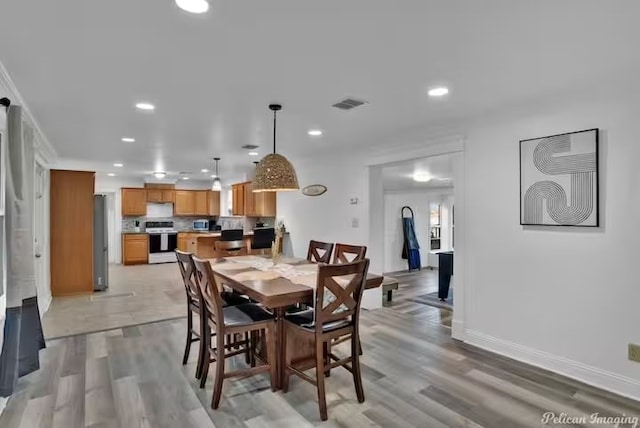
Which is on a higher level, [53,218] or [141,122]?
[141,122]

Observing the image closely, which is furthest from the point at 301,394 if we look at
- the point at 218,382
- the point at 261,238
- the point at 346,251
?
the point at 261,238

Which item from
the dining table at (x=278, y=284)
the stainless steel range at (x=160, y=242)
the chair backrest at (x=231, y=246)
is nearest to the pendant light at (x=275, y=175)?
the dining table at (x=278, y=284)

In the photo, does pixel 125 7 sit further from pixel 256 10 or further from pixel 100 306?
pixel 100 306

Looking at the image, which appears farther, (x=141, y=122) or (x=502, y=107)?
(x=141, y=122)

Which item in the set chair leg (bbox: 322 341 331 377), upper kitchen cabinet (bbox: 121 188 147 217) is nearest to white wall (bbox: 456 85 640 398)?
chair leg (bbox: 322 341 331 377)

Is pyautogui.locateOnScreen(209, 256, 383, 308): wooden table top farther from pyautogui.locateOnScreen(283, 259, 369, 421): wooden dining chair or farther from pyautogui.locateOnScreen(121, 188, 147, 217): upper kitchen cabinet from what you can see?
pyautogui.locateOnScreen(121, 188, 147, 217): upper kitchen cabinet

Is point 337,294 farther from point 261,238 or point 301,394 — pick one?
point 261,238

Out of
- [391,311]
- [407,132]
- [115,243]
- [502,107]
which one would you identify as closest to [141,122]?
[407,132]

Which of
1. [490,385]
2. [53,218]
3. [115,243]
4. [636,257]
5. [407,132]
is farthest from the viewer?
[115,243]

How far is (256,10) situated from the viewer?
1668 mm

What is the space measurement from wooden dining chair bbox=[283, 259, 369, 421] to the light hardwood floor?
0.18m

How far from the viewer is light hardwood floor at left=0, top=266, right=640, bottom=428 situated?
236 cm

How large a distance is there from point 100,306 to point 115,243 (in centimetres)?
504

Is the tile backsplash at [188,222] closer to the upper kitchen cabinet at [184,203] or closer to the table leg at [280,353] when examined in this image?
the upper kitchen cabinet at [184,203]
